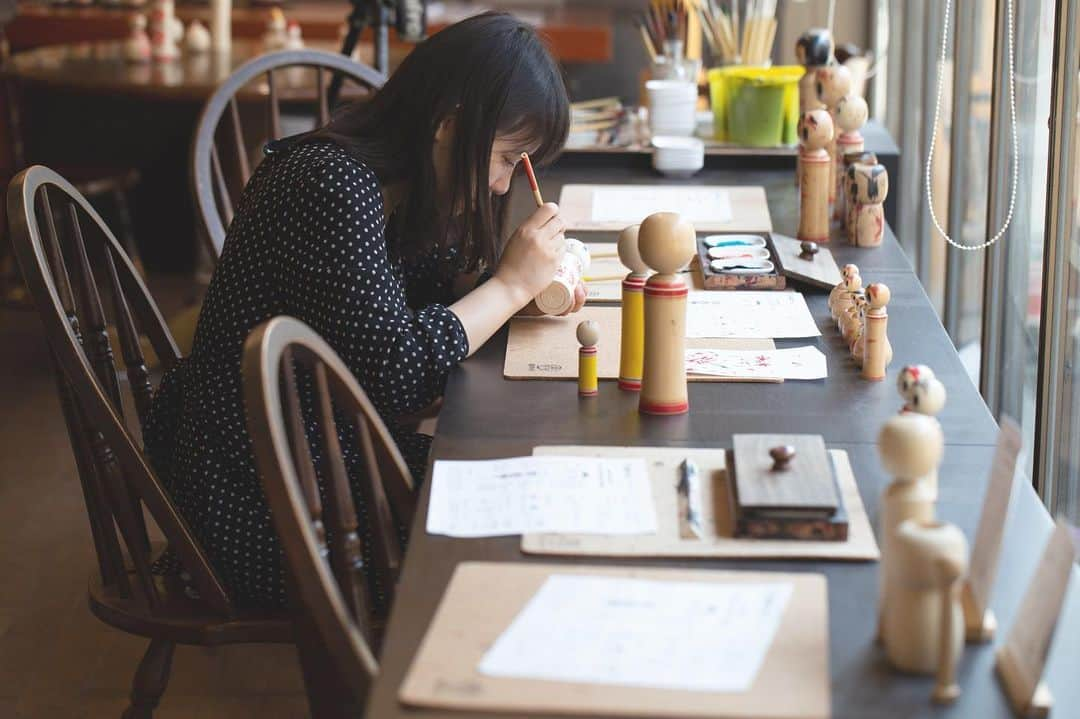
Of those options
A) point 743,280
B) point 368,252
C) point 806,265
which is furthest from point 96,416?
point 806,265

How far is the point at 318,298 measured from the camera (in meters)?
1.58

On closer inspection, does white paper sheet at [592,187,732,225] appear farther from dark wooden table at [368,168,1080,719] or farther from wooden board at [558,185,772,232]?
dark wooden table at [368,168,1080,719]

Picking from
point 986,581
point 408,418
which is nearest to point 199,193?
point 408,418

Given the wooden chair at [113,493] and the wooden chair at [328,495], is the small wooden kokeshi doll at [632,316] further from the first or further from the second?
the wooden chair at [113,493]

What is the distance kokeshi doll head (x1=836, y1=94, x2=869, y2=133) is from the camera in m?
2.18

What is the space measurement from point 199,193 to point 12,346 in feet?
6.55

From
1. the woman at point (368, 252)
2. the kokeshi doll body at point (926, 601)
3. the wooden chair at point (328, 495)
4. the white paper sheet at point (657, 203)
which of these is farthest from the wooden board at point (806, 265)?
the kokeshi doll body at point (926, 601)

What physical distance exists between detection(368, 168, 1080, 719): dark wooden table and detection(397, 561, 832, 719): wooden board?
1cm

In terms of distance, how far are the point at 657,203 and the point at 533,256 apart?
0.72 metres

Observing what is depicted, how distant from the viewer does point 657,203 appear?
95.0 inches

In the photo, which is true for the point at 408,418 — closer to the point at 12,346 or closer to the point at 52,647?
the point at 52,647

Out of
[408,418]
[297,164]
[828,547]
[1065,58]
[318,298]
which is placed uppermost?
[1065,58]

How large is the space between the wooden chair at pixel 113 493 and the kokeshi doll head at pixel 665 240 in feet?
1.86

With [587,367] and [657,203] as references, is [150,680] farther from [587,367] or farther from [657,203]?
[657,203]
